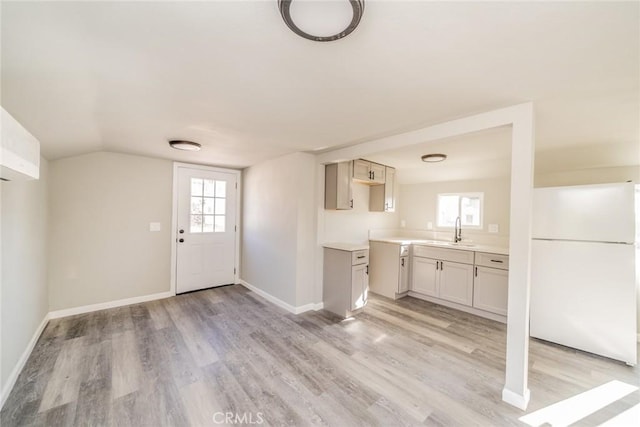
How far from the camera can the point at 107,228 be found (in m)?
3.44

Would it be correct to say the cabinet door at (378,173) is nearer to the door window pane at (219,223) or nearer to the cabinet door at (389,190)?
the cabinet door at (389,190)

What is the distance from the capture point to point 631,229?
2336 millimetres

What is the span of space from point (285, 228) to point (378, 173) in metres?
1.76

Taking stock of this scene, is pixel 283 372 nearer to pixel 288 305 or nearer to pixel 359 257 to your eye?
pixel 288 305

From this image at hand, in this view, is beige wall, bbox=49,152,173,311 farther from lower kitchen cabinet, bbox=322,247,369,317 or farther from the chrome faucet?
the chrome faucet

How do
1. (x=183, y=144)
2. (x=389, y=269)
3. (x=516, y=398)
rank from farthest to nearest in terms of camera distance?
(x=389, y=269)
(x=183, y=144)
(x=516, y=398)

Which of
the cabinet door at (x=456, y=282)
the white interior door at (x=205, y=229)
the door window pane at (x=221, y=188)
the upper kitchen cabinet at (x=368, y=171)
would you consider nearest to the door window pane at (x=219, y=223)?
the white interior door at (x=205, y=229)

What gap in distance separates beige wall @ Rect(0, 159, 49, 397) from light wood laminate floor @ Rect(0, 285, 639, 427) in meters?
0.26

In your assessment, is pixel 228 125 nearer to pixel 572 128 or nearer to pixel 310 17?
pixel 310 17

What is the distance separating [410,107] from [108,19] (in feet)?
5.86

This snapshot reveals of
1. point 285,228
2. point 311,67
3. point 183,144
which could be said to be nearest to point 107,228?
point 183,144

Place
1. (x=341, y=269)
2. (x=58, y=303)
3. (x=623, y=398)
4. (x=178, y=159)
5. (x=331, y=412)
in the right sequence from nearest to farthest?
(x=331, y=412)
(x=623, y=398)
(x=58, y=303)
(x=341, y=269)
(x=178, y=159)

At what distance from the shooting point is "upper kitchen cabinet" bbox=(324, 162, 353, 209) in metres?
3.50

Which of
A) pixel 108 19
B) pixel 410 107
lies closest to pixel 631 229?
pixel 410 107
